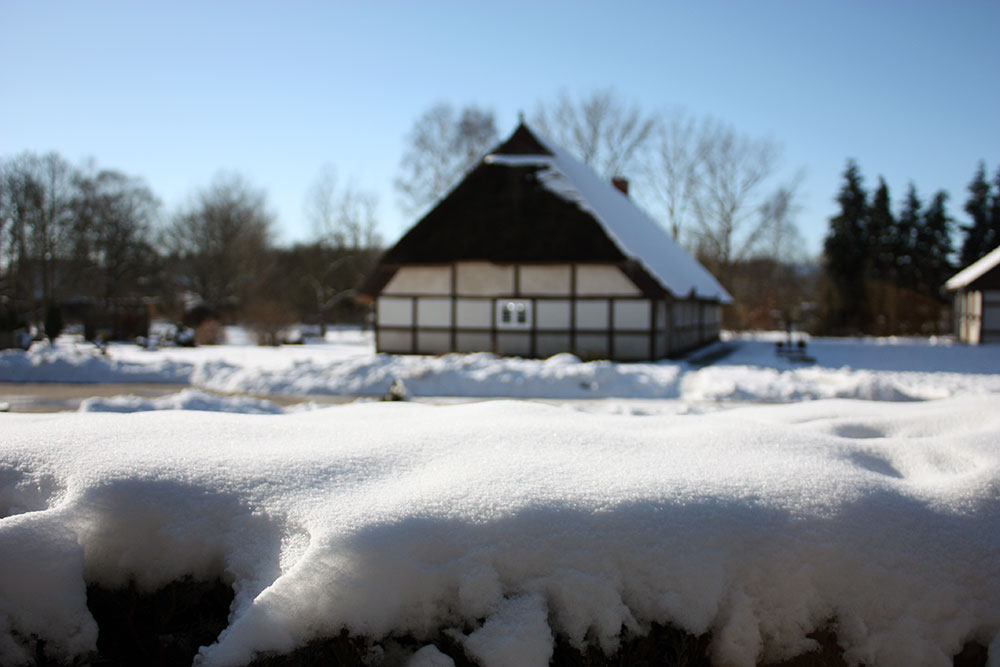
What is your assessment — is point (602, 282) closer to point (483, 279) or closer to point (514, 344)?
point (514, 344)

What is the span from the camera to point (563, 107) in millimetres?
38312

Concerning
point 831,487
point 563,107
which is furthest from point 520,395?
point 563,107

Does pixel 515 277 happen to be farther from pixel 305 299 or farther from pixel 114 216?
pixel 114 216

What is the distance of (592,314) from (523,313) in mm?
2007

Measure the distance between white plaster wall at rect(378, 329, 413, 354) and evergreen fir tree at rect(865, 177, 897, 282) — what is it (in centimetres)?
3277

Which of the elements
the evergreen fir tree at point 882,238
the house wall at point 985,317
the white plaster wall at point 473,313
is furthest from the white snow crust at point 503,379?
the evergreen fir tree at point 882,238

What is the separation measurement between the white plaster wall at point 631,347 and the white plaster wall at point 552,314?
154 centimetres

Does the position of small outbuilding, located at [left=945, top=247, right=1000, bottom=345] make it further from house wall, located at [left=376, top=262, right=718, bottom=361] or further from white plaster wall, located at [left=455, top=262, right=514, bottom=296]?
white plaster wall, located at [left=455, top=262, right=514, bottom=296]

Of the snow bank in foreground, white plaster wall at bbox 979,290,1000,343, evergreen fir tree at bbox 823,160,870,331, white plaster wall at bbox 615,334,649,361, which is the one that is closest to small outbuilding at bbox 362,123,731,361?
white plaster wall at bbox 615,334,649,361

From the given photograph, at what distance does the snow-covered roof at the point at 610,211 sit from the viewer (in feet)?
64.0

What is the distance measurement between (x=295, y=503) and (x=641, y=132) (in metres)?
38.7

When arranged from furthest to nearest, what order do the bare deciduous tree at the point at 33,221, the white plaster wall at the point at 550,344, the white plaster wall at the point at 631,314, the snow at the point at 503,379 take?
1. the bare deciduous tree at the point at 33,221
2. the white plaster wall at the point at 550,344
3. the white plaster wall at the point at 631,314
4. the snow at the point at 503,379

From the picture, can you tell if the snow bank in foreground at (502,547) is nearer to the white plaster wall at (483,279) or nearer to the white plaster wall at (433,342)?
the white plaster wall at (483,279)

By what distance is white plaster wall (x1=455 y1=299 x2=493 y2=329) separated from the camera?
20281 millimetres
